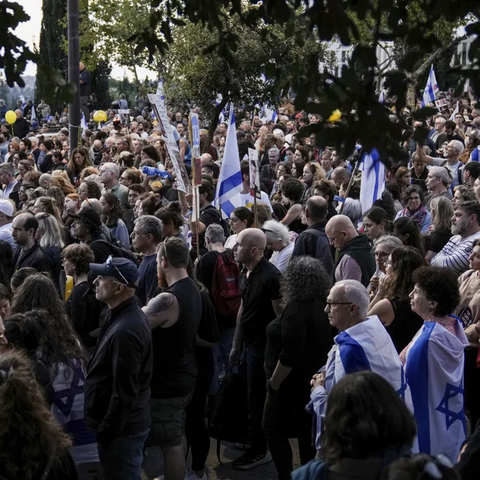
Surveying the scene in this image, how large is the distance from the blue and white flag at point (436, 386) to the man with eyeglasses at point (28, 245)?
13.7 ft

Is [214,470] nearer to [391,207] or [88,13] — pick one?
[391,207]

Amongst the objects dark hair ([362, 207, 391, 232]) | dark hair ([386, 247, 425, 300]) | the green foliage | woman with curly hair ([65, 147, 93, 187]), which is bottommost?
dark hair ([386, 247, 425, 300])

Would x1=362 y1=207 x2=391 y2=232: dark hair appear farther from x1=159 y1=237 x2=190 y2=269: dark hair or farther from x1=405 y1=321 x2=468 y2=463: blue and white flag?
x1=405 y1=321 x2=468 y2=463: blue and white flag

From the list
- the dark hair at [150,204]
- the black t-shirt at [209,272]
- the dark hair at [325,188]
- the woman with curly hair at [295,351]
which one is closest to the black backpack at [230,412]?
the black t-shirt at [209,272]

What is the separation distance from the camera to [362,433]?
3.29 meters

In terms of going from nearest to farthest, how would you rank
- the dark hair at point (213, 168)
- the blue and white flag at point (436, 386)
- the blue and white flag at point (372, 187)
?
the blue and white flag at point (436, 386) < the blue and white flag at point (372, 187) < the dark hair at point (213, 168)

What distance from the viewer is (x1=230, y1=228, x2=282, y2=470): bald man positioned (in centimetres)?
682

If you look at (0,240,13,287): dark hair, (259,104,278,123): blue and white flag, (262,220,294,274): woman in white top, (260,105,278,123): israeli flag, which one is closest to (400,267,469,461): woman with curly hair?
(262,220,294,274): woman in white top

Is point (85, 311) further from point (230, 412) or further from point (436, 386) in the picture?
point (436, 386)

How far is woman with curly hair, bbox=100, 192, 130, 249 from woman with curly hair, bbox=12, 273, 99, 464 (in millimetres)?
3769

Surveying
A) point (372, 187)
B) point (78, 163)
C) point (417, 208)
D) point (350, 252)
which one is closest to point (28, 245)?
point (350, 252)

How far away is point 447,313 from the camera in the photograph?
17.6 feet

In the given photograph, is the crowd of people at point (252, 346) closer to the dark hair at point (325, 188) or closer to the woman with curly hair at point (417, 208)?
the woman with curly hair at point (417, 208)

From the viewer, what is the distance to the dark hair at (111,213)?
9555mm
